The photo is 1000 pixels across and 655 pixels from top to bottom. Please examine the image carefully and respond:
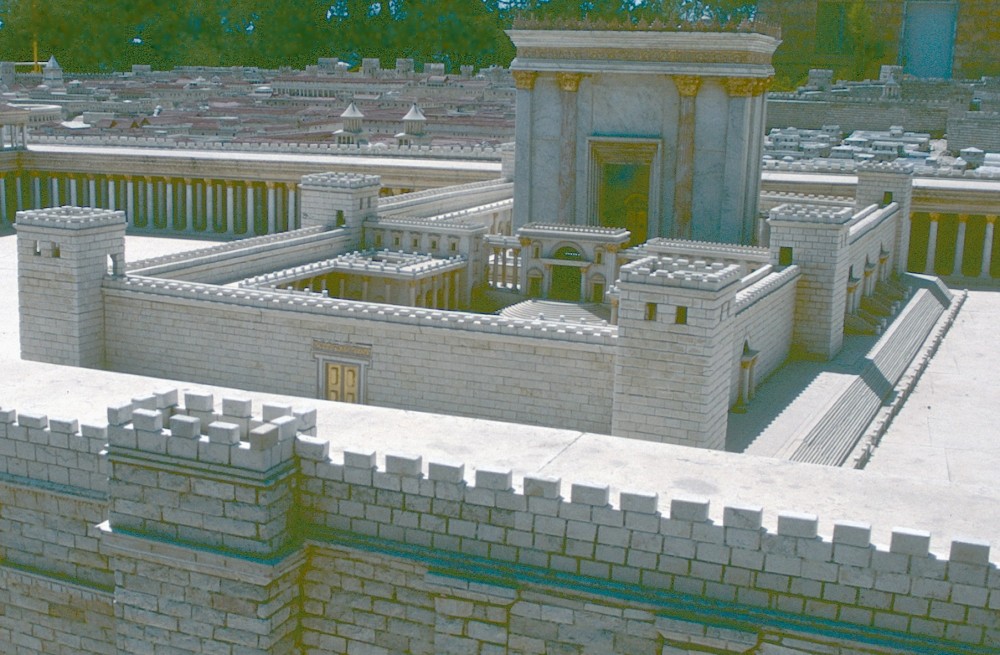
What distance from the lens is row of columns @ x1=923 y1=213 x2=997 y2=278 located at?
5216cm

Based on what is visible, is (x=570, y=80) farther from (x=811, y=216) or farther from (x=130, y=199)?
(x=130, y=199)

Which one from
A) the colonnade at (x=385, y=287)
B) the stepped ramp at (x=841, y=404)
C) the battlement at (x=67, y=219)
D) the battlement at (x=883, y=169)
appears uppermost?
the battlement at (x=883, y=169)

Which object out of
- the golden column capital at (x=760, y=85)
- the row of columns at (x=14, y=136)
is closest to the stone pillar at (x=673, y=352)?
the golden column capital at (x=760, y=85)

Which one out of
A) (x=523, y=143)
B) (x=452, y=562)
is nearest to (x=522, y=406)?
(x=452, y=562)

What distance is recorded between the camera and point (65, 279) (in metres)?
32.1

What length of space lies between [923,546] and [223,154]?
186ft

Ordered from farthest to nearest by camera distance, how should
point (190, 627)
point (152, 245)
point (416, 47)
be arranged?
point (416, 47) < point (152, 245) < point (190, 627)

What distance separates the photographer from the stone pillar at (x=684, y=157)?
139ft

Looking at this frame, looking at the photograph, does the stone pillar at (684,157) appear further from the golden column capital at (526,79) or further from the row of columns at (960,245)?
the row of columns at (960,245)

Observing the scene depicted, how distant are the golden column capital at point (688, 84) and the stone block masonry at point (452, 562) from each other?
2950 centimetres

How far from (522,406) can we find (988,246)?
31720mm

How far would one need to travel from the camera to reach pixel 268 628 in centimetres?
1479

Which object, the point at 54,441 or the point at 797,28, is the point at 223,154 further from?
the point at 797,28

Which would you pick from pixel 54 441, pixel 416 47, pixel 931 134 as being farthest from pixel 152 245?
pixel 416 47
